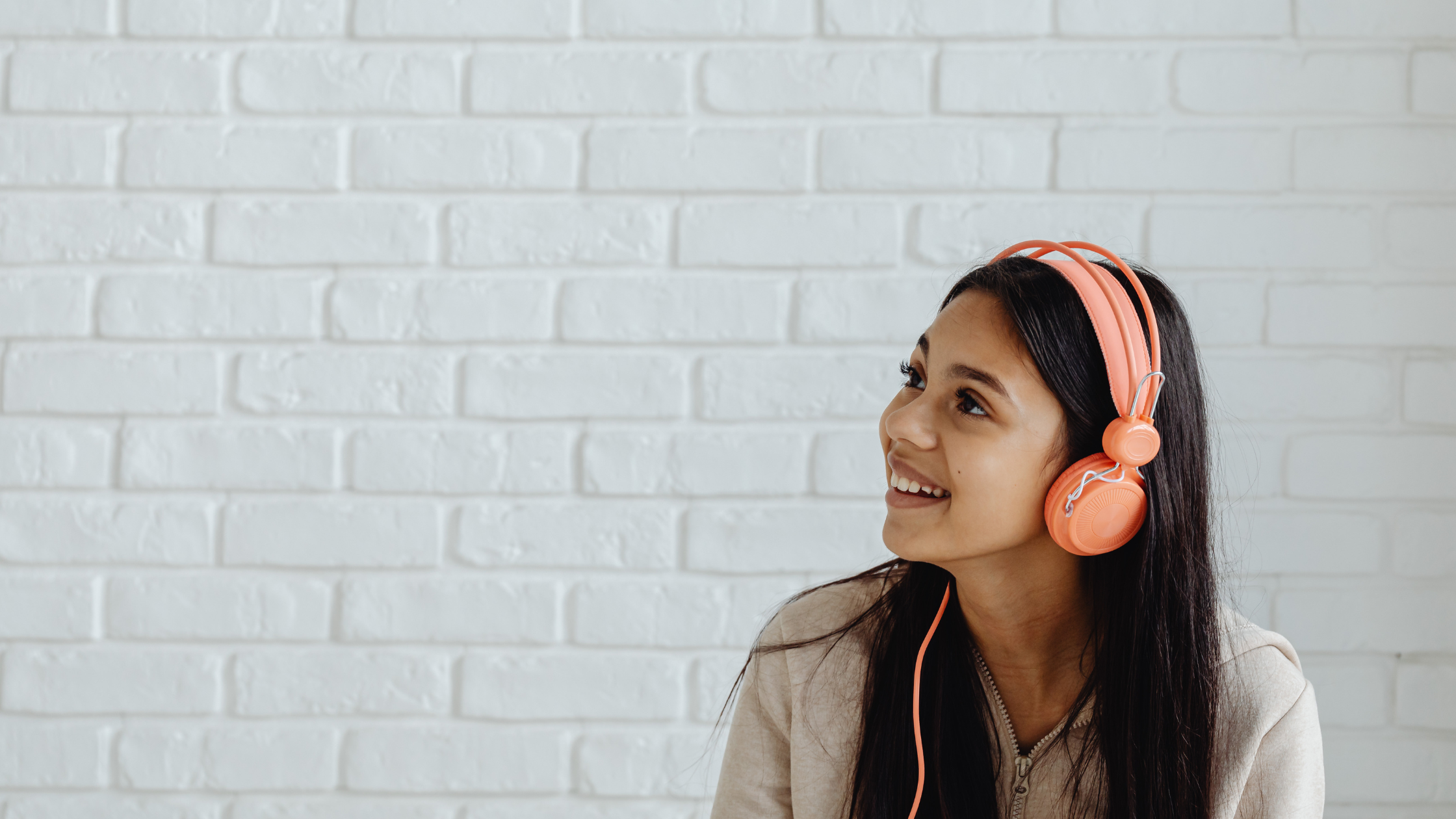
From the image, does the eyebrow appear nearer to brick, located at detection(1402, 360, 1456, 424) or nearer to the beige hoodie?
the beige hoodie

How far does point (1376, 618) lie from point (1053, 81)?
35.2 inches

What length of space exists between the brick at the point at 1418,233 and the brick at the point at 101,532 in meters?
1.74

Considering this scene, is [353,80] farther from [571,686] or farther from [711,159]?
[571,686]

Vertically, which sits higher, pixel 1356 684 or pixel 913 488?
pixel 913 488

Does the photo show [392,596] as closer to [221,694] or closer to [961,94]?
[221,694]

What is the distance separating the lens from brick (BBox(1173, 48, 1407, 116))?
60.3 inches

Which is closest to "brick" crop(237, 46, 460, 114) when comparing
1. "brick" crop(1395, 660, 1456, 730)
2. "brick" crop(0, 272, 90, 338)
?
"brick" crop(0, 272, 90, 338)

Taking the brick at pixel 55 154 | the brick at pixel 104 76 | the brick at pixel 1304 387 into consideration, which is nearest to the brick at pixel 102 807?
the brick at pixel 55 154

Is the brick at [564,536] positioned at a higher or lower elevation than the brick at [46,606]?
higher

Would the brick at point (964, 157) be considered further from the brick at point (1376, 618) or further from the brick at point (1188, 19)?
the brick at point (1376, 618)

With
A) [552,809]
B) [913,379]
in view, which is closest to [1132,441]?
[913,379]

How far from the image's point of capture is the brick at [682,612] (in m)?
1.56

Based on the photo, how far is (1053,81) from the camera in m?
1.54

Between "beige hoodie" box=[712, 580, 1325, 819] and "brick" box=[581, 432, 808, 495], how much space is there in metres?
0.27
